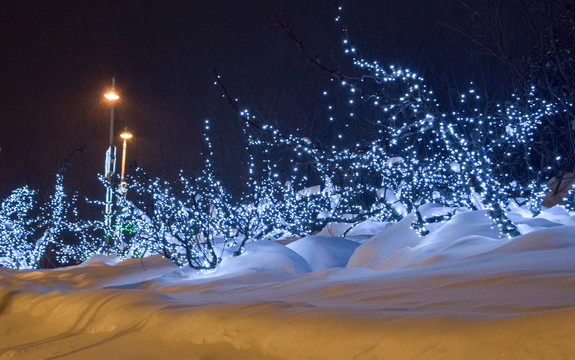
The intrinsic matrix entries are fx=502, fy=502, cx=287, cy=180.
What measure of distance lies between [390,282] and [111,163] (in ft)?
42.7

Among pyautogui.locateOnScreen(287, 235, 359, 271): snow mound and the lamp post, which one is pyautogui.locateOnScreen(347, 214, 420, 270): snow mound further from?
the lamp post

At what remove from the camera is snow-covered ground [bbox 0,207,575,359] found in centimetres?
239

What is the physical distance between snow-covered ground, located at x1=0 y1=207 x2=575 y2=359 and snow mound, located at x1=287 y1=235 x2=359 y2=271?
298 cm

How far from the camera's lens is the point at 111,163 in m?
16.0

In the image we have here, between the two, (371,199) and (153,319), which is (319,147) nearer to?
(153,319)

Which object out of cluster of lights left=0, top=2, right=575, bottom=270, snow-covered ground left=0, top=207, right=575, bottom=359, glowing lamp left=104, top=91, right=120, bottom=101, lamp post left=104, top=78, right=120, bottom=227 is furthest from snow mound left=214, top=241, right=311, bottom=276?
glowing lamp left=104, top=91, right=120, bottom=101

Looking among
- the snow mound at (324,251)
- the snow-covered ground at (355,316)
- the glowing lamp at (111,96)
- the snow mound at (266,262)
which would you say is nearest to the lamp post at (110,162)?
the glowing lamp at (111,96)

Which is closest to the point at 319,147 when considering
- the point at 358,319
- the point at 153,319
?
the point at 153,319

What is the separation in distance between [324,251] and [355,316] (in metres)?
7.74

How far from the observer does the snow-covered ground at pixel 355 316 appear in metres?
2.39

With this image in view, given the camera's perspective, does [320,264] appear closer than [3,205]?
Yes

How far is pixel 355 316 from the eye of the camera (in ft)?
10.0

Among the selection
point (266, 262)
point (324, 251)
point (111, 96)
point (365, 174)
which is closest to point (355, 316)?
point (266, 262)

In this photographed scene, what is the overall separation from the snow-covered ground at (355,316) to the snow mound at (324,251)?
2.98 meters
